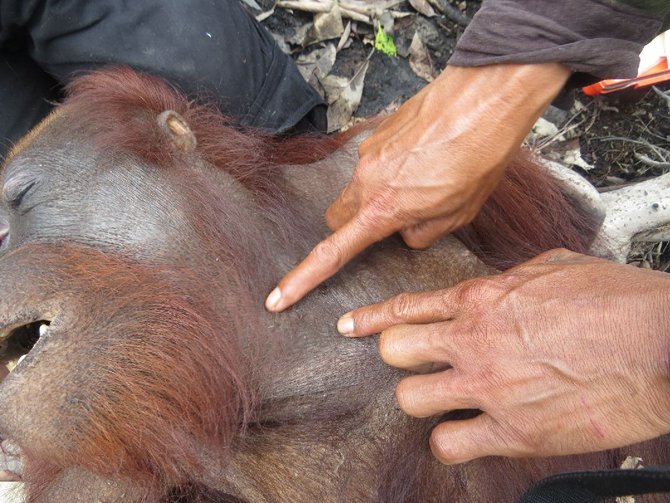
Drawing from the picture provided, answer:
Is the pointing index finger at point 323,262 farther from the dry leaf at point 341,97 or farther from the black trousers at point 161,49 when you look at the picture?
the dry leaf at point 341,97

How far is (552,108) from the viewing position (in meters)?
2.73

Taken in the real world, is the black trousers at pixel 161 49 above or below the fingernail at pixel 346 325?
above

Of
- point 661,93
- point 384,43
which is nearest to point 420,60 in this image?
point 384,43

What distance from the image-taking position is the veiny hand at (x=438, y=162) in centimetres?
141

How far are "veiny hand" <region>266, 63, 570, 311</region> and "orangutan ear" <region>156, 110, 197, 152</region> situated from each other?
0.43 metres

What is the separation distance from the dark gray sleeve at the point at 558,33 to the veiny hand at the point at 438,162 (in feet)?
0.12

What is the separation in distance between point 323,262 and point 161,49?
109 centimetres

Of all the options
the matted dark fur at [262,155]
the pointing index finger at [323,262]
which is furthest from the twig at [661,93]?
the pointing index finger at [323,262]

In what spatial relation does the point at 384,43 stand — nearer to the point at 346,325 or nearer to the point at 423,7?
the point at 423,7

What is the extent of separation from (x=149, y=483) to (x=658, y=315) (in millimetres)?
1126

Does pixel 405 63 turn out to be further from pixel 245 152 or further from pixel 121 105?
pixel 121 105

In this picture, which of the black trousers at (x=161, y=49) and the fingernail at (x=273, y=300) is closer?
the fingernail at (x=273, y=300)

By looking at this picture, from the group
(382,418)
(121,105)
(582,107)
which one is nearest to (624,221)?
(582,107)

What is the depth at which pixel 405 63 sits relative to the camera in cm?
287
